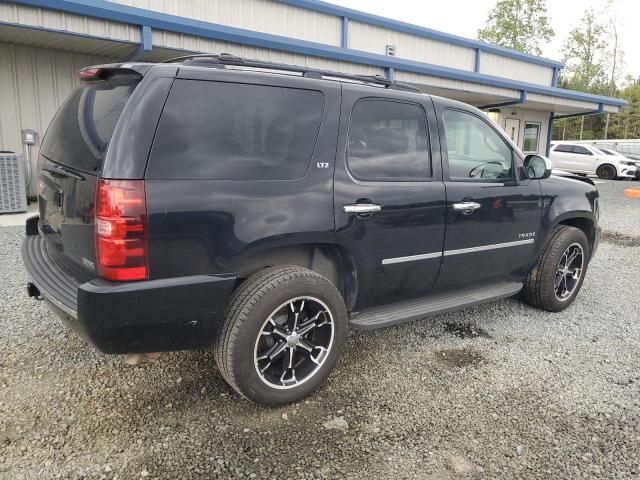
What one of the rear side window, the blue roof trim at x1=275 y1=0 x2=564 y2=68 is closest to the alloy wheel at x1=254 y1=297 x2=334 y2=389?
the rear side window

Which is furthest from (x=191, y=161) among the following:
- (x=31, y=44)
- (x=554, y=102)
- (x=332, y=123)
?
(x=554, y=102)

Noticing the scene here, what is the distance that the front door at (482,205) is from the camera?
11.7 ft

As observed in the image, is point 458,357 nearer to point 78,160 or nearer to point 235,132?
point 235,132

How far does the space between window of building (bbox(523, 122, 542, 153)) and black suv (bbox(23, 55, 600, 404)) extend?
57.9 ft

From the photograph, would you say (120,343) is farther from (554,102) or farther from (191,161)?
(554,102)

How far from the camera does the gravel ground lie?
7.82ft

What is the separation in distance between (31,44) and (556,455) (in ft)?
32.3

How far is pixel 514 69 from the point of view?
19.5 m

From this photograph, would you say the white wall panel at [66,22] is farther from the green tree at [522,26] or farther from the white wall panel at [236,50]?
the green tree at [522,26]

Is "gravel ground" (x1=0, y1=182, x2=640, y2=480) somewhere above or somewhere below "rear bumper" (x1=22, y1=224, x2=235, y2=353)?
below

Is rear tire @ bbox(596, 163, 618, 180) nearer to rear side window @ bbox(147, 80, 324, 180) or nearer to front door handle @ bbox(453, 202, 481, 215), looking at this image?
front door handle @ bbox(453, 202, 481, 215)

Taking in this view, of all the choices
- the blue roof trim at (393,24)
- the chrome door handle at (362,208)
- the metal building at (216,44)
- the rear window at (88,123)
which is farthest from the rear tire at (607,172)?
the rear window at (88,123)

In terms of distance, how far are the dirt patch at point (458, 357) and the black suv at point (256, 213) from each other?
0.37m

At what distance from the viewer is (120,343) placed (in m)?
2.45
